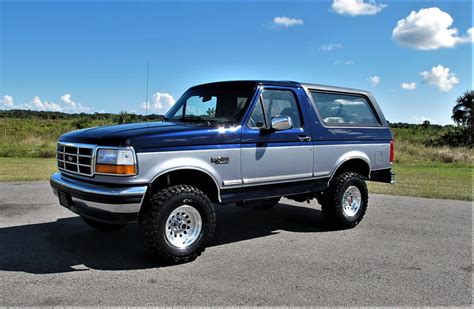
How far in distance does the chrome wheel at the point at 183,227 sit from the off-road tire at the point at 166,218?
0.05 m

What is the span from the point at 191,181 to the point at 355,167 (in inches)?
128

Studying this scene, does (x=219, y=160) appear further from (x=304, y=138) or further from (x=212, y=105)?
(x=304, y=138)

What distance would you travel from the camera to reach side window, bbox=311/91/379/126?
21.6 ft

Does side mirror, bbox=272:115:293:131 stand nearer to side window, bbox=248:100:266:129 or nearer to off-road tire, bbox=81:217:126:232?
side window, bbox=248:100:266:129

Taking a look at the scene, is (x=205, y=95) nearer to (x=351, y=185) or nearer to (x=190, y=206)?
(x=190, y=206)

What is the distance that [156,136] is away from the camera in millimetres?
4715

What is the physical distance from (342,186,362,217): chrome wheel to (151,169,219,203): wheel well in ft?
8.31

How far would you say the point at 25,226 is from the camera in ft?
21.3

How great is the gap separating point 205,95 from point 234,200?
1.70 m

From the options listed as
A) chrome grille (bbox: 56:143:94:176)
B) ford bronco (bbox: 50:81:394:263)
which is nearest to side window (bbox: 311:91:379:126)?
ford bronco (bbox: 50:81:394:263)

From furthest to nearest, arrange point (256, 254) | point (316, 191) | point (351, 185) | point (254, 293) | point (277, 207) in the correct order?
point (277, 207) < point (351, 185) < point (316, 191) < point (256, 254) < point (254, 293)

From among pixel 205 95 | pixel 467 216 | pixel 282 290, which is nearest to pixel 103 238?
pixel 205 95

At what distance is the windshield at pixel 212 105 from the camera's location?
5.66 m

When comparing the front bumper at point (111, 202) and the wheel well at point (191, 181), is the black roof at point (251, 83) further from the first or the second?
the front bumper at point (111, 202)
